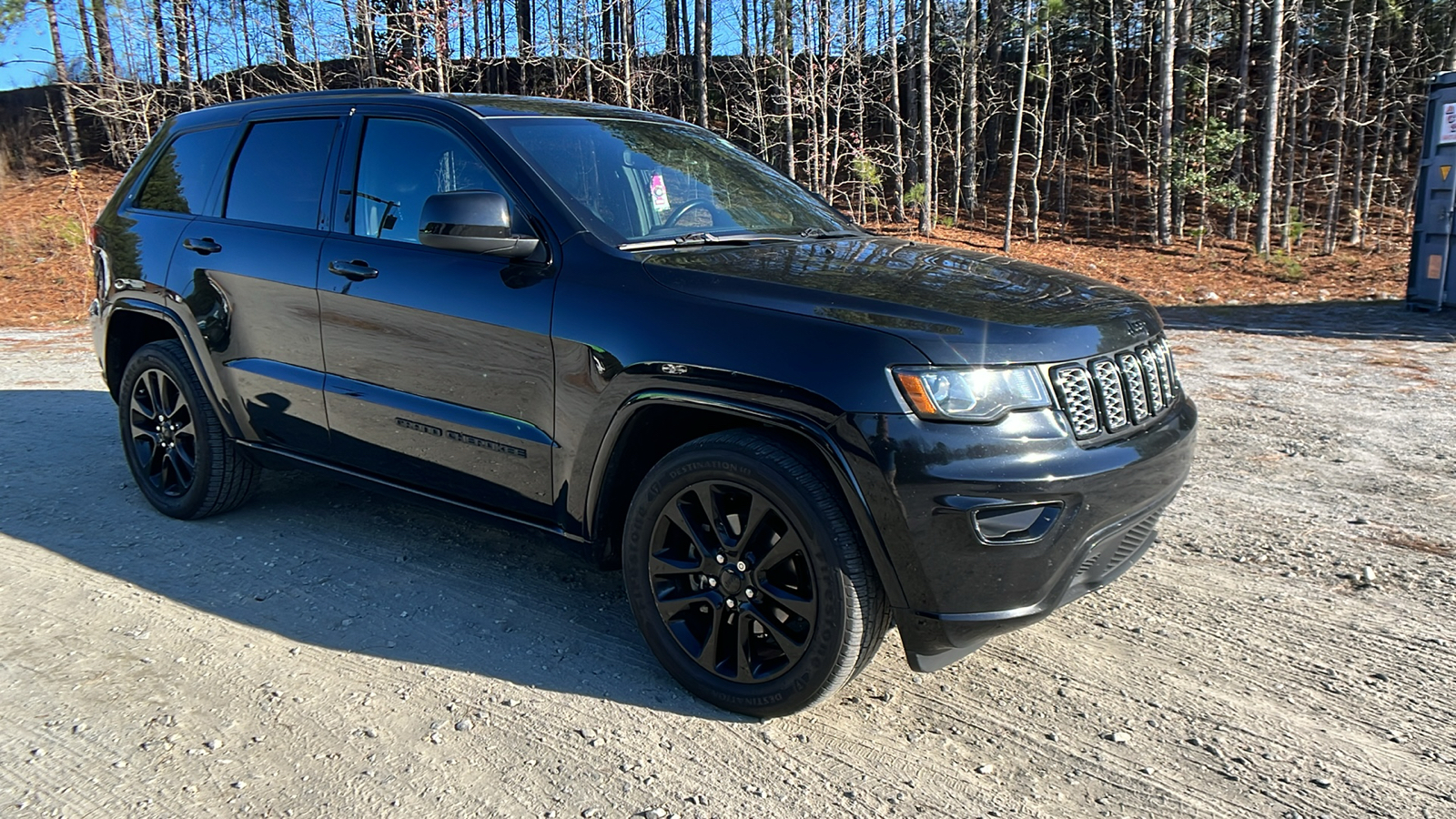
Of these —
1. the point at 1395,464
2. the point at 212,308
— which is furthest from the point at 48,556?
the point at 1395,464

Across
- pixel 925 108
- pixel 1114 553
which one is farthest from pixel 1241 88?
pixel 1114 553

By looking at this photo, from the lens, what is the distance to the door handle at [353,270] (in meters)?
3.82

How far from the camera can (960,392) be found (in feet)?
8.79

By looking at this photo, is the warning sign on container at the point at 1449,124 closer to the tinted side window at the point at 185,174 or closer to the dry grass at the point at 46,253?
the tinted side window at the point at 185,174

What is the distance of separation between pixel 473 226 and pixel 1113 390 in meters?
2.02

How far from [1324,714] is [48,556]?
4878 mm

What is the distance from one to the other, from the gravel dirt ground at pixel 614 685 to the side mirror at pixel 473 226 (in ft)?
4.46

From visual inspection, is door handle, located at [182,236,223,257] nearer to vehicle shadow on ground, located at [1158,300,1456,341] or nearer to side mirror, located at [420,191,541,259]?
side mirror, located at [420,191,541,259]

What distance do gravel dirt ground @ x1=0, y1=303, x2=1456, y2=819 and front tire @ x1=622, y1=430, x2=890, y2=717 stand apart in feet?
0.54

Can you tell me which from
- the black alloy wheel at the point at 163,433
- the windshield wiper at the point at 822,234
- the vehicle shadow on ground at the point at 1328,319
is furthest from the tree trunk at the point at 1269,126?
the black alloy wheel at the point at 163,433

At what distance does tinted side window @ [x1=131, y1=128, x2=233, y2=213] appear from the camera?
4707 millimetres

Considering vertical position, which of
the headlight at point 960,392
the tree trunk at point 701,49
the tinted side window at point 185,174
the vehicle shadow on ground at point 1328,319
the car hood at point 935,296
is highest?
the tree trunk at point 701,49

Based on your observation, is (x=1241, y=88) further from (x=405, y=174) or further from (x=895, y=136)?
(x=405, y=174)

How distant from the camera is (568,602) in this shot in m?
3.90
